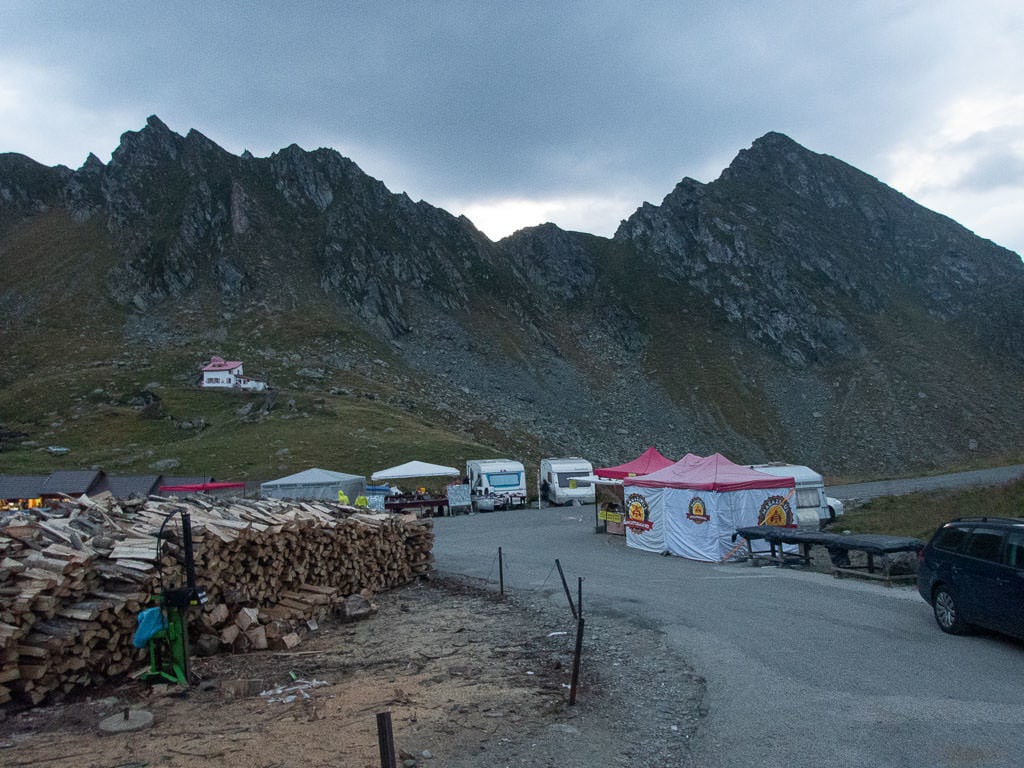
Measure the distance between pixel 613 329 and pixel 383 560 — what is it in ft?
304

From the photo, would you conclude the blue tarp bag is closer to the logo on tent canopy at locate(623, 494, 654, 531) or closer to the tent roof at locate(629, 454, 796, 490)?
the tent roof at locate(629, 454, 796, 490)

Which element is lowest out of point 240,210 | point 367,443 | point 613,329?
point 367,443

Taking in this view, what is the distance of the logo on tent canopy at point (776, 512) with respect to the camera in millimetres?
19531

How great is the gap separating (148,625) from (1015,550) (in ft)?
36.6

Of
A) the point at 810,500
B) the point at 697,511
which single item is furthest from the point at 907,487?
the point at 697,511

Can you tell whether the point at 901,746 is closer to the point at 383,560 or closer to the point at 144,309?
the point at 383,560

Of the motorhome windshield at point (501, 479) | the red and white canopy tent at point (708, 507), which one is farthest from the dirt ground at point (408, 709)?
the motorhome windshield at point (501, 479)

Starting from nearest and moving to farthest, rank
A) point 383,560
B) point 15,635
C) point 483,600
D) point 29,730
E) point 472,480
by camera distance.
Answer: point 29,730
point 15,635
point 483,600
point 383,560
point 472,480

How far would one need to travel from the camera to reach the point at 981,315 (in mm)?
105688

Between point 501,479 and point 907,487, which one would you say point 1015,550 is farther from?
point 907,487

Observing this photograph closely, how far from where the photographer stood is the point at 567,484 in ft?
125

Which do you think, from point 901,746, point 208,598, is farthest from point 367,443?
point 901,746

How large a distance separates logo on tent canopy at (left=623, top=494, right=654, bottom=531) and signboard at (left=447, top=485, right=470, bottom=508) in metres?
15.1

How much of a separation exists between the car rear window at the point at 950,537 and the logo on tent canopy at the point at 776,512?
8699mm
